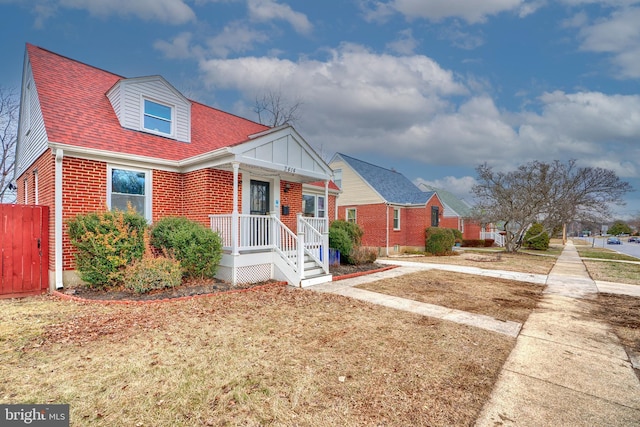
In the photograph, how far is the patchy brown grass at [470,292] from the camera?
21.3 ft

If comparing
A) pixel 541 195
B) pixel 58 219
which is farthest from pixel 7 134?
pixel 541 195

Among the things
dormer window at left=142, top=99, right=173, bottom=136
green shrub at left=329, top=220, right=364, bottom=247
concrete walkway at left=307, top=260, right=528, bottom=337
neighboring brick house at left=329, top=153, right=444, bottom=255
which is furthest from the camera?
neighboring brick house at left=329, top=153, right=444, bottom=255

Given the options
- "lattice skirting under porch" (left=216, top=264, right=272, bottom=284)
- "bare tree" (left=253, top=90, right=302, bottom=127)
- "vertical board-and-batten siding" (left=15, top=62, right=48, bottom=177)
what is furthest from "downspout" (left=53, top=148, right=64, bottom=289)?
"bare tree" (left=253, top=90, right=302, bottom=127)

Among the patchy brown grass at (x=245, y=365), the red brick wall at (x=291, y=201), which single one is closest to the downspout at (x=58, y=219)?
the patchy brown grass at (x=245, y=365)

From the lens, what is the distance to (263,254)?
29.0ft

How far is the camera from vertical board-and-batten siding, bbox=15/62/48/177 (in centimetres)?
846

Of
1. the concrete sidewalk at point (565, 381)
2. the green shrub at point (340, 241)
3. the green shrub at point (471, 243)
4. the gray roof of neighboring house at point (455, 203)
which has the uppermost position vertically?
the gray roof of neighboring house at point (455, 203)

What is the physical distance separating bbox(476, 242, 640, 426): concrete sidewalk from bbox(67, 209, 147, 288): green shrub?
7.73m

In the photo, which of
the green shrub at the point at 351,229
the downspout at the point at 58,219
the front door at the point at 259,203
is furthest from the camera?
the green shrub at the point at 351,229

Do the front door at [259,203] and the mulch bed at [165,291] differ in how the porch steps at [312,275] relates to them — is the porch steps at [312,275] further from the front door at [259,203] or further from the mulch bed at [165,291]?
the front door at [259,203]

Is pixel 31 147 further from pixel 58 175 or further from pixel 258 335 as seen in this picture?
pixel 258 335

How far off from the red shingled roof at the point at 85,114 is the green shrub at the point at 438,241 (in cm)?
1589

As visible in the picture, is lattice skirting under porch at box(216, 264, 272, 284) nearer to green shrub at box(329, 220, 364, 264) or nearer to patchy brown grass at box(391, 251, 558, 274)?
green shrub at box(329, 220, 364, 264)

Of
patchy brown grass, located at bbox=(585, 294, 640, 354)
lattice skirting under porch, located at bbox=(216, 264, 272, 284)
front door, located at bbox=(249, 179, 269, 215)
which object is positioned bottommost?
patchy brown grass, located at bbox=(585, 294, 640, 354)
